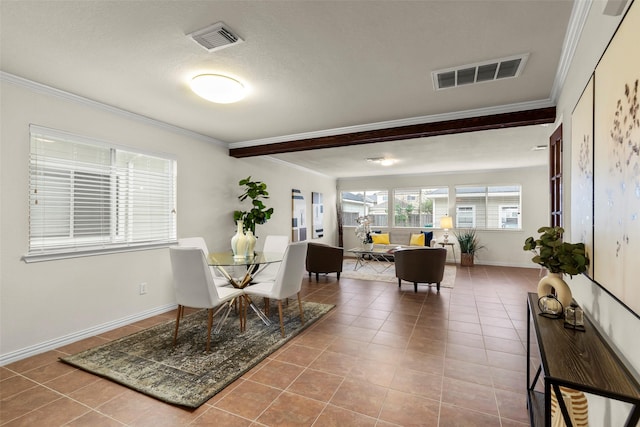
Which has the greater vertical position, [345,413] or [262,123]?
[262,123]

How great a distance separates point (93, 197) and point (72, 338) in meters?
1.44

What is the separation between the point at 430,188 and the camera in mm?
8250

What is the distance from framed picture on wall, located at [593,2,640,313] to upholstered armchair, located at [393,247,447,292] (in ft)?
11.8

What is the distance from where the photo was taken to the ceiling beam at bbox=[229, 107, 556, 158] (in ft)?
10.4

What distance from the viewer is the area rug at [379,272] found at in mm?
5826

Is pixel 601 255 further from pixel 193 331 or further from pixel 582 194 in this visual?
pixel 193 331

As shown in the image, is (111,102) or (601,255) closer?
(601,255)

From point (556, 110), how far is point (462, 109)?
2.82 feet

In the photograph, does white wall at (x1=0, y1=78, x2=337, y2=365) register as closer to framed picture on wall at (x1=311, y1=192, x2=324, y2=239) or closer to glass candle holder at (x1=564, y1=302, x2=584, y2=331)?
framed picture on wall at (x1=311, y1=192, x2=324, y2=239)

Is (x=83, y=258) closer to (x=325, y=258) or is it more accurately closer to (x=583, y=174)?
(x=325, y=258)

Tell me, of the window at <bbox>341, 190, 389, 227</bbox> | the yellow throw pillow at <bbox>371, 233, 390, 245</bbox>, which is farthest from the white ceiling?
the window at <bbox>341, 190, 389, 227</bbox>

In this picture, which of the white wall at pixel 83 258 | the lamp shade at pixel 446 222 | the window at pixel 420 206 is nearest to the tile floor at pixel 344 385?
the white wall at pixel 83 258

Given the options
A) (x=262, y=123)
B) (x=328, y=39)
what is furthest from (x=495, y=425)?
(x=262, y=123)

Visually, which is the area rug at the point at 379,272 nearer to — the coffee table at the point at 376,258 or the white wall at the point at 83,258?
the coffee table at the point at 376,258
